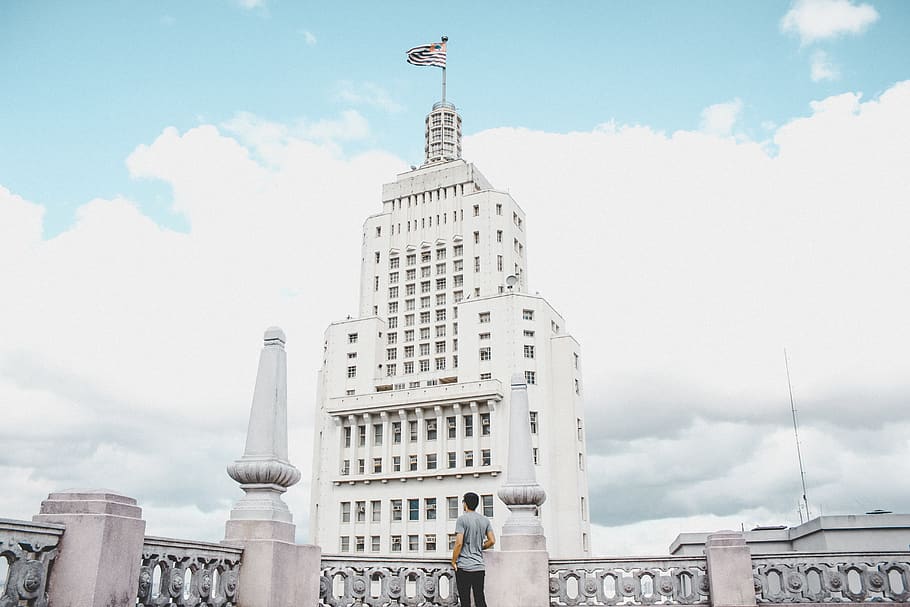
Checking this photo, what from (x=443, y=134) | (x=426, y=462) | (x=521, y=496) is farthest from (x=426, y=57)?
(x=521, y=496)

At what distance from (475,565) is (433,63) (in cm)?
6520

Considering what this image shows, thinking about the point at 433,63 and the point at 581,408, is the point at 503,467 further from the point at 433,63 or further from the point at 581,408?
the point at 433,63

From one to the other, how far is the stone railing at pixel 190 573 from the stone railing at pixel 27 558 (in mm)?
1118

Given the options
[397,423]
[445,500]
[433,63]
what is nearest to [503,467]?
[445,500]

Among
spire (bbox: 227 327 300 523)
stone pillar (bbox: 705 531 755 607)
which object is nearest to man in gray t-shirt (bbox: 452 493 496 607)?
spire (bbox: 227 327 300 523)

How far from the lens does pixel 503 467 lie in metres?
67.9

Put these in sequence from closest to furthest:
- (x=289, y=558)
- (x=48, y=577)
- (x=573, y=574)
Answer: (x=48, y=577) → (x=289, y=558) → (x=573, y=574)

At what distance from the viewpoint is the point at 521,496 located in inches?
515

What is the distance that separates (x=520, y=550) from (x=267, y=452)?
484cm

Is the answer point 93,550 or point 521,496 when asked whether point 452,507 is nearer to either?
point 521,496

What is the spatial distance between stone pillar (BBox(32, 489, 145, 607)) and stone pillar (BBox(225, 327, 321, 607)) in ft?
7.86

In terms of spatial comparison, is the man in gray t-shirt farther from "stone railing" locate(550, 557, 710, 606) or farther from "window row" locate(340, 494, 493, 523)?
"window row" locate(340, 494, 493, 523)

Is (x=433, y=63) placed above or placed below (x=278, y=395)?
above

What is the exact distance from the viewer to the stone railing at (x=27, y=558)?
6.89 metres
